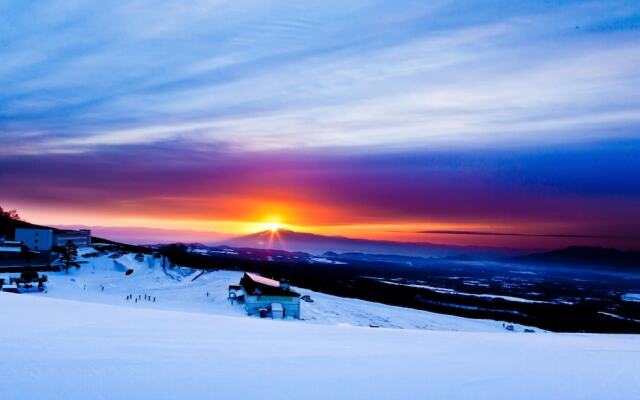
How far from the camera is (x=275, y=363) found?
14.1 feet

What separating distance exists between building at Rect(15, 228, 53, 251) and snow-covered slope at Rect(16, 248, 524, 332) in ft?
37.9

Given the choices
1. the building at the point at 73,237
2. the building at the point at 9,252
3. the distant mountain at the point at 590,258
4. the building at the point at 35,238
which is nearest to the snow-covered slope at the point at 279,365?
the building at the point at 9,252

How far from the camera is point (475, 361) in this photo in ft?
15.9

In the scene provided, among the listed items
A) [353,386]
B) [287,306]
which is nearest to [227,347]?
[353,386]

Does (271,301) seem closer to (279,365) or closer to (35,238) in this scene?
(279,365)

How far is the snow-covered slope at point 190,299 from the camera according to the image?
25.9m

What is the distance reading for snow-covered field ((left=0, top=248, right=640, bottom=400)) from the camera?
3406mm

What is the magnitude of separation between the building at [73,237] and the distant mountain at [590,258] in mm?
166639

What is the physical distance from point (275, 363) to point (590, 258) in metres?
206

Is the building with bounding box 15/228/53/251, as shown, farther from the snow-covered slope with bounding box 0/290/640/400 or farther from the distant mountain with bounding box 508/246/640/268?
the distant mountain with bounding box 508/246/640/268

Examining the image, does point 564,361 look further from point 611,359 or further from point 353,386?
point 353,386

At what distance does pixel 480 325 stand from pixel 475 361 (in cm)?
2788

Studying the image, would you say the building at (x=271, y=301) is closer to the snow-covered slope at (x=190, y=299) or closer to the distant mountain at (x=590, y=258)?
the snow-covered slope at (x=190, y=299)

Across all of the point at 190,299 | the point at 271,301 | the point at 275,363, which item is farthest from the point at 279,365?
the point at 190,299
